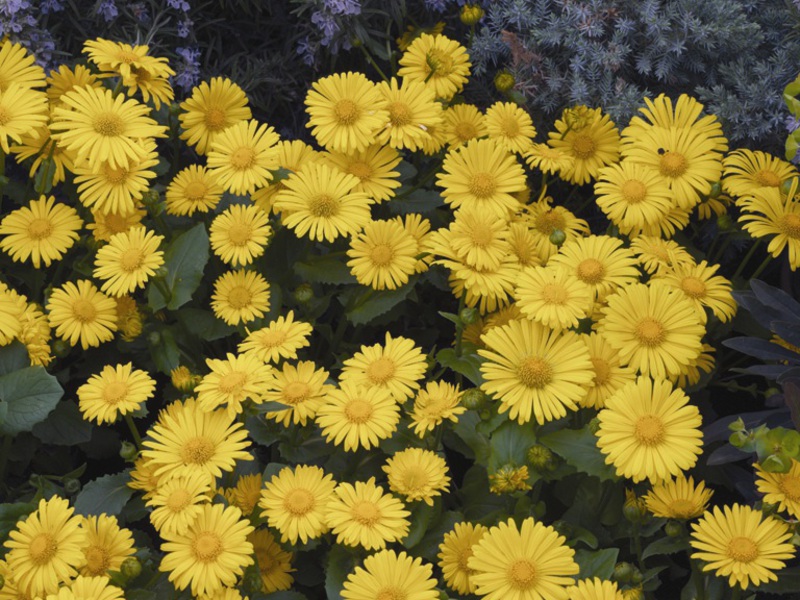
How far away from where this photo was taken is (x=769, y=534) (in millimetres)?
1548

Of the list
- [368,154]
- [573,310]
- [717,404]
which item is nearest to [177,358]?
[368,154]

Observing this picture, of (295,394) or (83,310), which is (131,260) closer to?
(83,310)

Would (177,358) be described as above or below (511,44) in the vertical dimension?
below

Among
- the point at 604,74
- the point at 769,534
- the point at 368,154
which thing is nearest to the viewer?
the point at 769,534

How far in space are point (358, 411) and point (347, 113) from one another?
69 cm

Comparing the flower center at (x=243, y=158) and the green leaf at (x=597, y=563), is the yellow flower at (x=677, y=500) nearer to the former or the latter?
the green leaf at (x=597, y=563)

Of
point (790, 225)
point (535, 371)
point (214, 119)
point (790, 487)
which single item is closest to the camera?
point (790, 487)

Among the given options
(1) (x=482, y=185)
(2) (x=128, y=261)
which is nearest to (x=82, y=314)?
(2) (x=128, y=261)

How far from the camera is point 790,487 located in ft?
5.19

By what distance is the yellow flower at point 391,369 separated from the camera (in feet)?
5.62

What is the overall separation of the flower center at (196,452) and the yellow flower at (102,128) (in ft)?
2.01

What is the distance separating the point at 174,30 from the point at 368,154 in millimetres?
667

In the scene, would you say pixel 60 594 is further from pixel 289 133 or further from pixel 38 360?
pixel 289 133

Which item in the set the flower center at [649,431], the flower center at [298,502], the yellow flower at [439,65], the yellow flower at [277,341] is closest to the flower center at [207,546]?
the flower center at [298,502]
